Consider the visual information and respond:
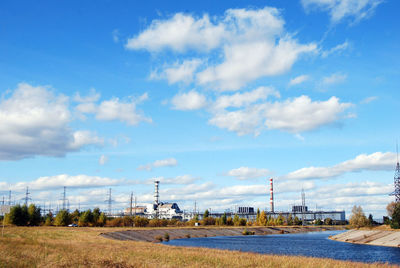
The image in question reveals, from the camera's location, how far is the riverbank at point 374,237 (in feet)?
325

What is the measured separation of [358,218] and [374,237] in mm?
34338

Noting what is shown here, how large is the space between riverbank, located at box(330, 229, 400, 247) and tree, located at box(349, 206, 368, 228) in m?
15.6

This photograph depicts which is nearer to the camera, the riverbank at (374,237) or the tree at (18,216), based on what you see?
the riverbank at (374,237)

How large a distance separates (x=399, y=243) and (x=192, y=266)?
8294 cm

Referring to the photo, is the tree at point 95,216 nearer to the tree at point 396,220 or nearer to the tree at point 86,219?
the tree at point 86,219

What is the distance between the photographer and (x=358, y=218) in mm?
144625

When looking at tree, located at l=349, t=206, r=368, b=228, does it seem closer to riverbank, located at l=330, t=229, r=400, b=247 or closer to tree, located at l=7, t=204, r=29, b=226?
riverbank, located at l=330, t=229, r=400, b=247

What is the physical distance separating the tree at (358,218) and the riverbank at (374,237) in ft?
51.0

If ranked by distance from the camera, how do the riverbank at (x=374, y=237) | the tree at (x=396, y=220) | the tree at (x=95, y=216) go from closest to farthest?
the riverbank at (x=374, y=237) → the tree at (x=396, y=220) → the tree at (x=95, y=216)

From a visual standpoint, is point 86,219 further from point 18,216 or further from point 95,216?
point 18,216

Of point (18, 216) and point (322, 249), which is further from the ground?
point (18, 216)

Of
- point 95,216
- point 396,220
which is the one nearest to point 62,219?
point 95,216

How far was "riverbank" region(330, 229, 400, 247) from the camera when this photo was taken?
9894cm

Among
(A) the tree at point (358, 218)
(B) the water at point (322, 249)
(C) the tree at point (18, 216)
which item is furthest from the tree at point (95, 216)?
(A) the tree at point (358, 218)
